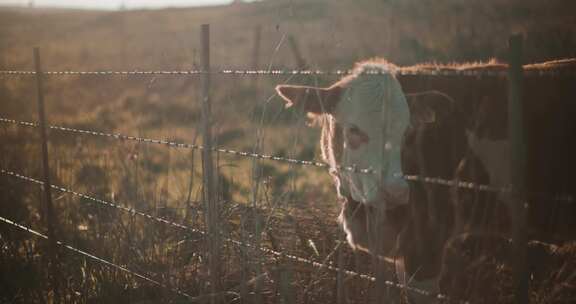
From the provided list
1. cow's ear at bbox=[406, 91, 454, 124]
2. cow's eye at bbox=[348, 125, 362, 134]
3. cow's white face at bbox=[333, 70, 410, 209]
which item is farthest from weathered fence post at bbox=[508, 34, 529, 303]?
cow's eye at bbox=[348, 125, 362, 134]

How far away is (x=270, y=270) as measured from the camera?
3.33 metres

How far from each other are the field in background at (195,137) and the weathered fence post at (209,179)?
4.0 inches

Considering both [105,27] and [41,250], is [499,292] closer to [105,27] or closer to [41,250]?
[41,250]

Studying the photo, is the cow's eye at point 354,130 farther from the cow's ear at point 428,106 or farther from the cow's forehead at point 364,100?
the cow's ear at point 428,106

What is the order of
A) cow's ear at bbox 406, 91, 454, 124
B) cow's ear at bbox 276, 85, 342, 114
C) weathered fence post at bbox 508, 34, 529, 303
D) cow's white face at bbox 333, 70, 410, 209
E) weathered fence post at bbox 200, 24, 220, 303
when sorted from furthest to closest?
cow's ear at bbox 276, 85, 342, 114
cow's ear at bbox 406, 91, 454, 124
cow's white face at bbox 333, 70, 410, 209
weathered fence post at bbox 200, 24, 220, 303
weathered fence post at bbox 508, 34, 529, 303

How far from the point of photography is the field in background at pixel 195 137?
3.45 m

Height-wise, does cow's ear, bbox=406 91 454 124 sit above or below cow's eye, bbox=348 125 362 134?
above

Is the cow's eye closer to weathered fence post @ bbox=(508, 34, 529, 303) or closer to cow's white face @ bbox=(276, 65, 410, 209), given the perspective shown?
cow's white face @ bbox=(276, 65, 410, 209)

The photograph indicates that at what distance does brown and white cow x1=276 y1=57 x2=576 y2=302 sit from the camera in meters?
3.37

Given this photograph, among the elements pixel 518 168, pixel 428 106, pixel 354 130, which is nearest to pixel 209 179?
pixel 354 130

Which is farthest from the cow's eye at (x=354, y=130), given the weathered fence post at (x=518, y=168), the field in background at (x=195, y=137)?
the weathered fence post at (x=518, y=168)

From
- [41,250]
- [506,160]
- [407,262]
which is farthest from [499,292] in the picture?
[41,250]

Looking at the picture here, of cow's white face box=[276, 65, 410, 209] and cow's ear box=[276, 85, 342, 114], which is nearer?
cow's white face box=[276, 65, 410, 209]

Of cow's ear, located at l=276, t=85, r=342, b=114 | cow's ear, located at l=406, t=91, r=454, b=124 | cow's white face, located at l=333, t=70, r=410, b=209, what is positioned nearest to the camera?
cow's white face, located at l=333, t=70, r=410, b=209
